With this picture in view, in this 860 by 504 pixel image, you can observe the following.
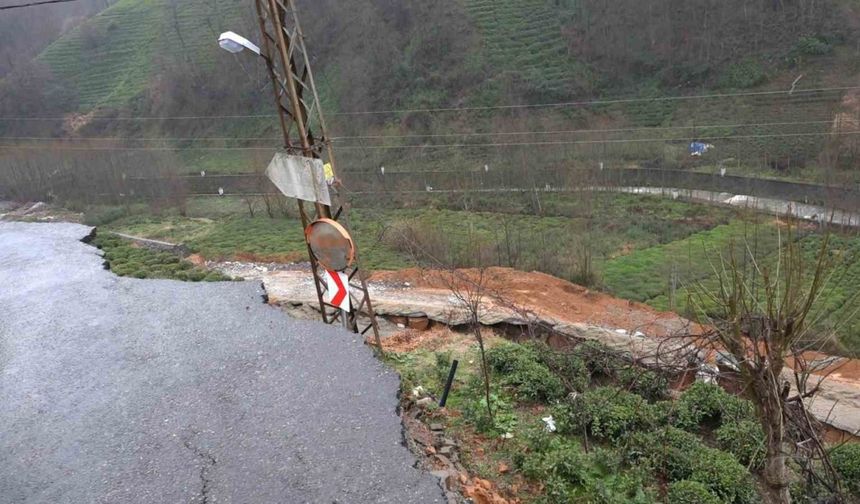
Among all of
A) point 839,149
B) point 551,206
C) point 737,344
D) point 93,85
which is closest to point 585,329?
point 737,344

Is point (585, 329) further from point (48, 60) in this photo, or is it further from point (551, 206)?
point (48, 60)

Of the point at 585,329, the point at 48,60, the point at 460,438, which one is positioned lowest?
the point at 585,329

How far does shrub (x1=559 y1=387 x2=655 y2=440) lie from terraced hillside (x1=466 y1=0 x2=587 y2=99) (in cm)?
3936

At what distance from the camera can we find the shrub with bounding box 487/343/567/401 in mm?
8172

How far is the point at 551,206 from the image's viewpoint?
30188 mm

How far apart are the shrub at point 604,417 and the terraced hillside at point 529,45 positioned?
3936 cm

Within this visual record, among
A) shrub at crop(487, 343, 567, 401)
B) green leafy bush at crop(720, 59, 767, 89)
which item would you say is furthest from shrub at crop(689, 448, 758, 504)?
green leafy bush at crop(720, 59, 767, 89)

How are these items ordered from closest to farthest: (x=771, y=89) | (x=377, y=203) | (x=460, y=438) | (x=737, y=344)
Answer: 1. (x=737, y=344)
2. (x=460, y=438)
3. (x=377, y=203)
4. (x=771, y=89)

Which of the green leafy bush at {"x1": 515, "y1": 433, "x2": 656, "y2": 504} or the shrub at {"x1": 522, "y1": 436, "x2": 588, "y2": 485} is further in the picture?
the shrub at {"x1": 522, "y1": 436, "x2": 588, "y2": 485}

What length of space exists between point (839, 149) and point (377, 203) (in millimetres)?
22680

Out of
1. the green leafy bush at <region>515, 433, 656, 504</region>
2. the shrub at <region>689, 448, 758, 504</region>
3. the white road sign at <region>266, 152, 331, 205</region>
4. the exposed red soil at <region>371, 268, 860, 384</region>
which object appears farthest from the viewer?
the exposed red soil at <region>371, 268, 860, 384</region>

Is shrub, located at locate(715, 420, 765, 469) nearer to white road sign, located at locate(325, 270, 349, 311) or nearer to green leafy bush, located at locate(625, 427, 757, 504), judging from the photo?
green leafy bush, located at locate(625, 427, 757, 504)

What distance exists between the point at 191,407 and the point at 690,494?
203 inches

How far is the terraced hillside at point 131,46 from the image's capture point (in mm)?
56844
